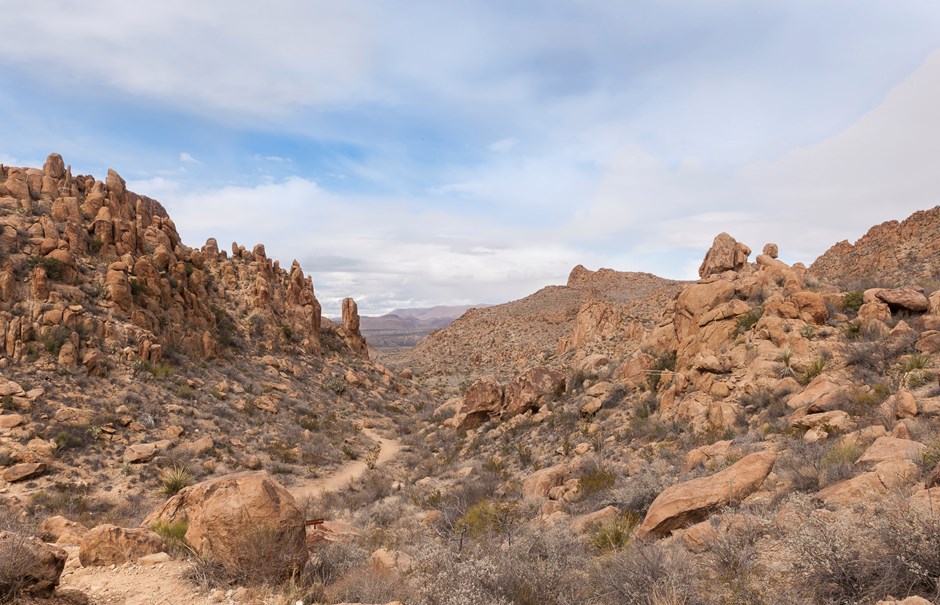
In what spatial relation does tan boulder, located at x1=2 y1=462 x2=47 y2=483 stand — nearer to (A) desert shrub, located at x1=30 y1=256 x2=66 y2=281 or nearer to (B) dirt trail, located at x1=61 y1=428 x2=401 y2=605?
(B) dirt trail, located at x1=61 y1=428 x2=401 y2=605

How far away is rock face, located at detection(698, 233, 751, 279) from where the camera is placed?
20.5 meters

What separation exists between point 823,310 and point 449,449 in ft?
46.2

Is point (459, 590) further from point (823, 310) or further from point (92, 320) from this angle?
point (92, 320)

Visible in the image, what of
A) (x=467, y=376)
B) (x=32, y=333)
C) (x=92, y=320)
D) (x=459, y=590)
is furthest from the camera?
(x=467, y=376)

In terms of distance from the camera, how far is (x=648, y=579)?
4551 millimetres

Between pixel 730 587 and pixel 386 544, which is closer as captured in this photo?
pixel 730 587

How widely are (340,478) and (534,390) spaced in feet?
27.8

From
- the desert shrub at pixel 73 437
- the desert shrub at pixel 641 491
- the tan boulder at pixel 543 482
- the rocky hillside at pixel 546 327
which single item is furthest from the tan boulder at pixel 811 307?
the desert shrub at pixel 73 437

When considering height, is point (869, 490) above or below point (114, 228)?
below

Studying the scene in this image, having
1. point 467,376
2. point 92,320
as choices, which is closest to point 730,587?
point 92,320

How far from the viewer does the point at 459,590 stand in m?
4.61

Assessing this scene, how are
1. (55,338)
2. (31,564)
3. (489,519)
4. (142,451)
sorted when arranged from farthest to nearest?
(55,338), (142,451), (489,519), (31,564)

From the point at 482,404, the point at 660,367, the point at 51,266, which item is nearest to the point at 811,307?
the point at 660,367

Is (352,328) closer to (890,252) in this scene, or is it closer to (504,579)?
(504,579)
